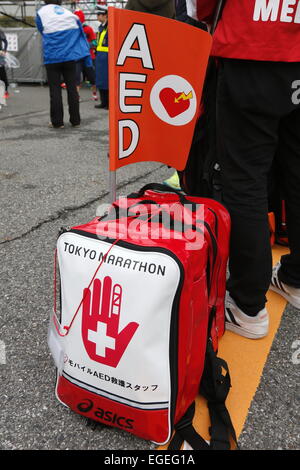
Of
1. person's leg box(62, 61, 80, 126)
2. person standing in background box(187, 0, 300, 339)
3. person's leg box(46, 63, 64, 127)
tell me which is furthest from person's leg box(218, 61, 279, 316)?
person's leg box(62, 61, 80, 126)

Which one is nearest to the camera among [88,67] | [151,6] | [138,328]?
[138,328]

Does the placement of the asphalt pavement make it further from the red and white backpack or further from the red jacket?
the red jacket

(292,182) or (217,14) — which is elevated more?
(217,14)

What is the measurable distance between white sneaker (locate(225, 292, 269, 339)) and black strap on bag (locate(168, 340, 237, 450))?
294 millimetres

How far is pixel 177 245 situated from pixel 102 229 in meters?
0.23

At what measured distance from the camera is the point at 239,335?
160 cm

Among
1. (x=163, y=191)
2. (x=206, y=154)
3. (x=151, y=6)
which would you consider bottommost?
(x=163, y=191)

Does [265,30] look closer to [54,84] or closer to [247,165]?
[247,165]

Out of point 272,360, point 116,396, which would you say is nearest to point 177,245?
point 116,396

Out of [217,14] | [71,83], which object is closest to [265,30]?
[217,14]

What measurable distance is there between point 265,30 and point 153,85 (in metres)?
0.41

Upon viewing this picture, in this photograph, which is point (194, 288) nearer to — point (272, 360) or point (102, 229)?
point (102, 229)

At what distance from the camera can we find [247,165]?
1.33 meters

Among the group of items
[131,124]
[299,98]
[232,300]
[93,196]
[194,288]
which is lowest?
[93,196]
